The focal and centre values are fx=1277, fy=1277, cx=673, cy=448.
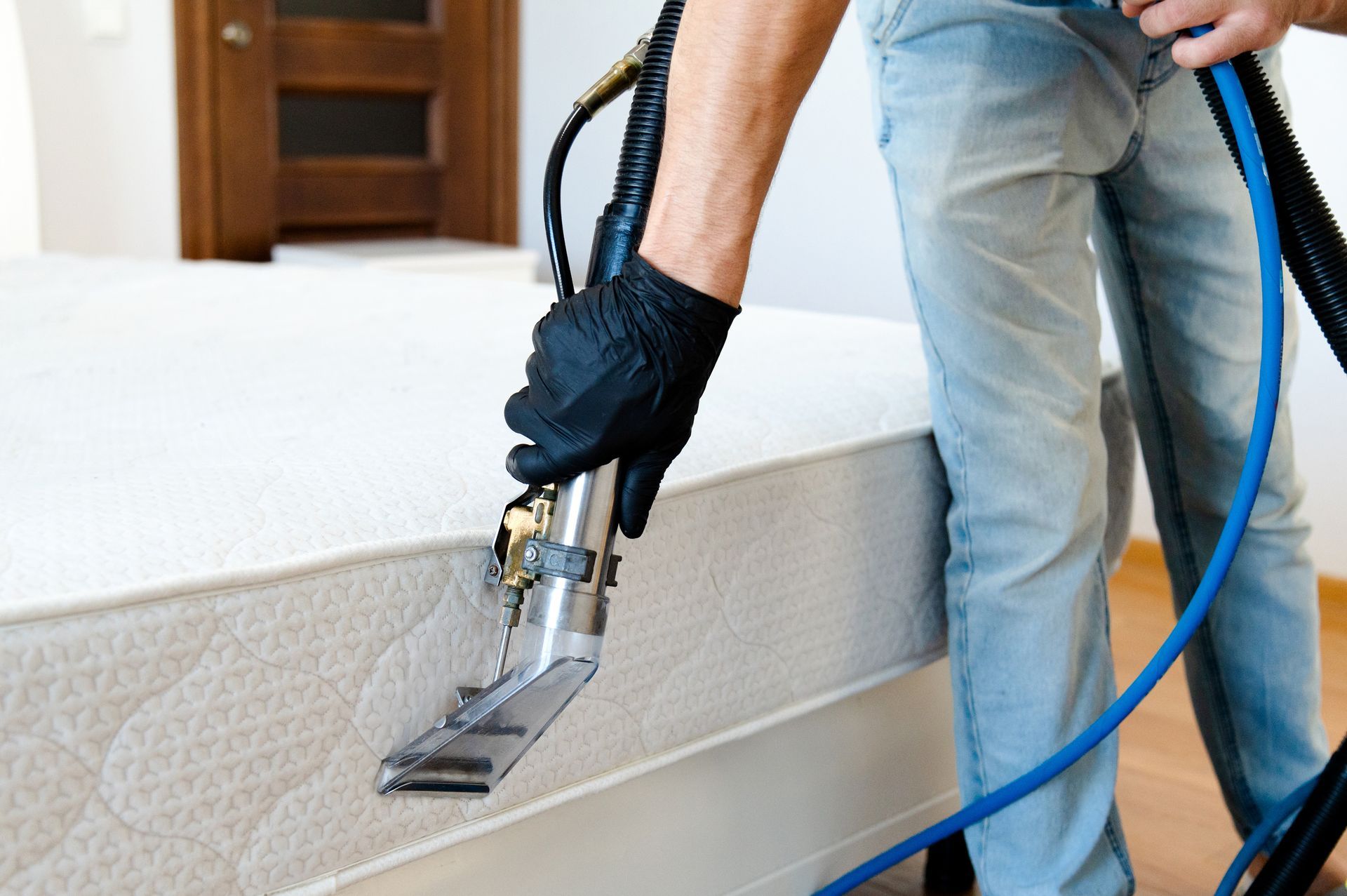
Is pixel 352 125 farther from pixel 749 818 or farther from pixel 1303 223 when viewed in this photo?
pixel 1303 223

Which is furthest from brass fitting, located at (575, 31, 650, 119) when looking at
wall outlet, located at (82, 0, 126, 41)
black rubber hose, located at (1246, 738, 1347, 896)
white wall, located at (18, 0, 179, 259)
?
wall outlet, located at (82, 0, 126, 41)

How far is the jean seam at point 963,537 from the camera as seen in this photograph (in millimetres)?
969

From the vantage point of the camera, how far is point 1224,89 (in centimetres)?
78

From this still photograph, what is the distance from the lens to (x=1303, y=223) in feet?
2.73

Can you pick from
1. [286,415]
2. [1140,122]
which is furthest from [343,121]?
[1140,122]

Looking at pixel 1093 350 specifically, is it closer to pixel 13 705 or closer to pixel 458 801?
pixel 458 801

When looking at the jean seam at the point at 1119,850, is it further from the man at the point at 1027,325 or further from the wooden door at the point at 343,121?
the wooden door at the point at 343,121

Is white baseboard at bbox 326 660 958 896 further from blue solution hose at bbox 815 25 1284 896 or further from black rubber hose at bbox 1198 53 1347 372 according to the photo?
black rubber hose at bbox 1198 53 1347 372

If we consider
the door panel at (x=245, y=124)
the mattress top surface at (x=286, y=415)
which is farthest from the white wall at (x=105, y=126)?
the mattress top surface at (x=286, y=415)

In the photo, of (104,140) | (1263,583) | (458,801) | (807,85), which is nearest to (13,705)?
(458,801)

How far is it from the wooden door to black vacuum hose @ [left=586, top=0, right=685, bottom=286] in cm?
255

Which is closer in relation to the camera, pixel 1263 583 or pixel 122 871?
pixel 122 871

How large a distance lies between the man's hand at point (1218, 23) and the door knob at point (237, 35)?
2707mm

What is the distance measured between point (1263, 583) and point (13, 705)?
3.32ft
